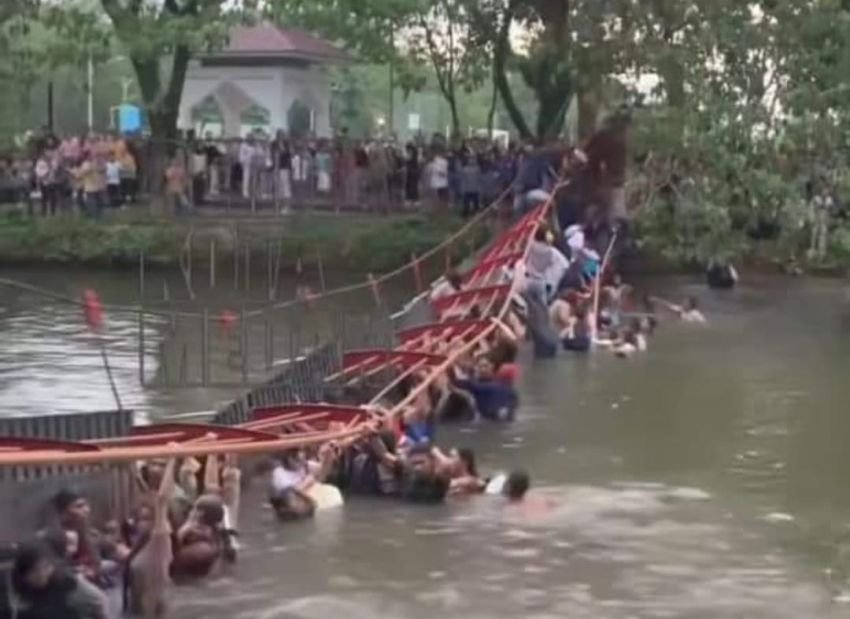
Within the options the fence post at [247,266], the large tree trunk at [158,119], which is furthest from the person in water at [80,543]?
the large tree trunk at [158,119]

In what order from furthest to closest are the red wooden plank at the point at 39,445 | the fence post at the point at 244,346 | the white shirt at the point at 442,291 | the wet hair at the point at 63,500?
the white shirt at the point at 442,291
the fence post at the point at 244,346
the wet hair at the point at 63,500
the red wooden plank at the point at 39,445

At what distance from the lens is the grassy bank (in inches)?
1499

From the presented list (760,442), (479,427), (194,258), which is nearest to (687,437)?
(760,442)

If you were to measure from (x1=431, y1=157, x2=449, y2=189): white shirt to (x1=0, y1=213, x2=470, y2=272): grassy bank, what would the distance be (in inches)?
33.6

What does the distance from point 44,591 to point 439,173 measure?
2895 cm

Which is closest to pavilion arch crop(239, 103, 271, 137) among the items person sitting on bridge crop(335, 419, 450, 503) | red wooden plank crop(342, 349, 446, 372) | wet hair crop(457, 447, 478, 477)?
red wooden plank crop(342, 349, 446, 372)

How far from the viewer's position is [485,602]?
1403 cm

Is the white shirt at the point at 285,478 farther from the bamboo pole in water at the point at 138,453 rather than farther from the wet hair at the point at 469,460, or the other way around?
the bamboo pole in water at the point at 138,453

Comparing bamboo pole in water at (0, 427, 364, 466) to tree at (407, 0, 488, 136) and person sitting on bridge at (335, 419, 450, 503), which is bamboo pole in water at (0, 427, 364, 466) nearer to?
person sitting on bridge at (335, 419, 450, 503)

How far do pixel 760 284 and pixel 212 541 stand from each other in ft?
75.2

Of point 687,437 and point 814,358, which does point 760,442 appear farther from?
point 814,358

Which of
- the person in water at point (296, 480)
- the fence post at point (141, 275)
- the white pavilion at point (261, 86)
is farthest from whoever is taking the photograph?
the white pavilion at point (261, 86)

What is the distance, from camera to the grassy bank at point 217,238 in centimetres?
3806

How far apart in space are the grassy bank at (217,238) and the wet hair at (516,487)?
20.4 meters
